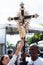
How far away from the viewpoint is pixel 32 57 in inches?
97.7

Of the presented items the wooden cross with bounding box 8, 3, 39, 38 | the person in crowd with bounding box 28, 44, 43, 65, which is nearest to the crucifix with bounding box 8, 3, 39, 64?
the wooden cross with bounding box 8, 3, 39, 38

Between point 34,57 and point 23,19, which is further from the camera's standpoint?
point 23,19

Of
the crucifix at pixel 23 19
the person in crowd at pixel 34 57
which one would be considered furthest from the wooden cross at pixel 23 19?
the person in crowd at pixel 34 57

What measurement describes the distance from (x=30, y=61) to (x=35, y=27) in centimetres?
253

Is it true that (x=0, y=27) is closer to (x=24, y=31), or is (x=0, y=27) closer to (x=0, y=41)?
(x=0, y=41)

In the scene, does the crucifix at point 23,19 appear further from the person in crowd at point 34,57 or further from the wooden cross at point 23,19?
the person in crowd at point 34,57

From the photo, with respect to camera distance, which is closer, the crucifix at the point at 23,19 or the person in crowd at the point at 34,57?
A: the person in crowd at the point at 34,57

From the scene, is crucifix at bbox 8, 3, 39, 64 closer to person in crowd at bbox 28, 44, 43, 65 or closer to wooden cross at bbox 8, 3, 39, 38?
wooden cross at bbox 8, 3, 39, 38

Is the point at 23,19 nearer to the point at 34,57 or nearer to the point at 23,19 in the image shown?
the point at 23,19

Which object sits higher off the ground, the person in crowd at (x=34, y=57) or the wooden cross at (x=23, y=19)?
the wooden cross at (x=23, y=19)

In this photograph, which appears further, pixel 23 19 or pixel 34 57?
pixel 23 19

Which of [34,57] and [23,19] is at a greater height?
[23,19]

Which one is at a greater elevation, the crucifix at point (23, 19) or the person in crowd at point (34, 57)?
the crucifix at point (23, 19)

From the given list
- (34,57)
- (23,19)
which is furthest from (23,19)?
(34,57)
